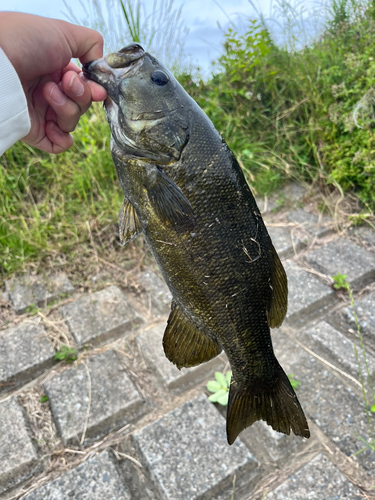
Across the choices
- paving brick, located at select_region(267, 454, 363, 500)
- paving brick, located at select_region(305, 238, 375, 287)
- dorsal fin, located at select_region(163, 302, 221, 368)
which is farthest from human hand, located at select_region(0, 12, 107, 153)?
paving brick, located at select_region(305, 238, 375, 287)

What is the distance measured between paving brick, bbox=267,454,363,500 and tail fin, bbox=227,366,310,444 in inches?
23.9

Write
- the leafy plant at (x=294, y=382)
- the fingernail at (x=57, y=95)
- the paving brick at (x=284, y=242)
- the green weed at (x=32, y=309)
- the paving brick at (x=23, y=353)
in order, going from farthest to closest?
the paving brick at (x=284, y=242) → the green weed at (x=32, y=309) → the paving brick at (x=23, y=353) → the leafy plant at (x=294, y=382) → the fingernail at (x=57, y=95)

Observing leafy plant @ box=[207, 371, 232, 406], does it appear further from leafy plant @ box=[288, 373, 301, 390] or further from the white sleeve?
the white sleeve

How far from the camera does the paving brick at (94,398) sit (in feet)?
6.96

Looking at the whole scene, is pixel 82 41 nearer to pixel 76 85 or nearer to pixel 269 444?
pixel 76 85

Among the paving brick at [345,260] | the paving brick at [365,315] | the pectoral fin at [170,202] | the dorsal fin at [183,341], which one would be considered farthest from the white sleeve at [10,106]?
the paving brick at [345,260]

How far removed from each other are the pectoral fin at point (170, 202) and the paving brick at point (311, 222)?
96.7 inches

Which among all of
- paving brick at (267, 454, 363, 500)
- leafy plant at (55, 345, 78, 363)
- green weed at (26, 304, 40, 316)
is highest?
paving brick at (267, 454, 363, 500)

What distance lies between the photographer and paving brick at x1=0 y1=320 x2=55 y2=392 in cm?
239

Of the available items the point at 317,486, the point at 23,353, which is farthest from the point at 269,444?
the point at 23,353

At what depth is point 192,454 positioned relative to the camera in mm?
1955

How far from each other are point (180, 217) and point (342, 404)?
160 centimetres

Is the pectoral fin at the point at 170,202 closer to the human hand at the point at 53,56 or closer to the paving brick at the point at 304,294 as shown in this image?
the human hand at the point at 53,56

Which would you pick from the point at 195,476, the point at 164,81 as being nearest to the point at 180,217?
the point at 164,81
